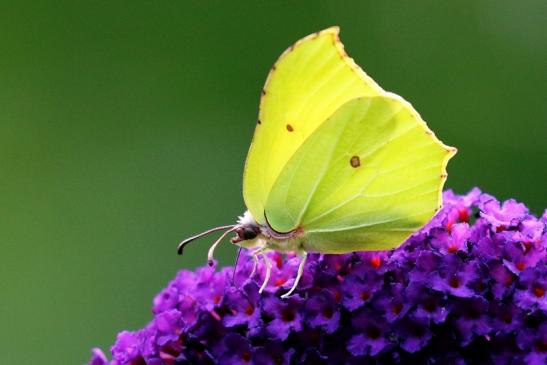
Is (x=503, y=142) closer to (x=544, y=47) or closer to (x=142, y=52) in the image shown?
(x=544, y=47)

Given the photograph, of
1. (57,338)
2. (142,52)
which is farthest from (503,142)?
(57,338)

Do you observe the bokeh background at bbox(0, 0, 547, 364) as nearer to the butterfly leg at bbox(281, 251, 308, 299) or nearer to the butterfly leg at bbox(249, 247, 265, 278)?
the butterfly leg at bbox(249, 247, 265, 278)

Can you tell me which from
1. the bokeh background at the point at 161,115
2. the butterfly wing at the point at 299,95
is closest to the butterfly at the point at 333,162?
the butterfly wing at the point at 299,95

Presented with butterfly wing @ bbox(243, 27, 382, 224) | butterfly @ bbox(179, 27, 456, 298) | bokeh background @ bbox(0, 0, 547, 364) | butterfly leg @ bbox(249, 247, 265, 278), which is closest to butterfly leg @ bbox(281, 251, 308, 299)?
butterfly @ bbox(179, 27, 456, 298)

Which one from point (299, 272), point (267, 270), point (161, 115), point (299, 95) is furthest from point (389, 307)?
point (161, 115)

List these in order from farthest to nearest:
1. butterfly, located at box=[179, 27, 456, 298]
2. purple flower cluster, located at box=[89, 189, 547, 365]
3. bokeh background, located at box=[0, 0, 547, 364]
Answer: bokeh background, located at box=[0, 0, 547, 364]
butterfly, located at box=[179, 27, 456, 298]
purple flower cluster, located at box=[89, 189, 547, 365]

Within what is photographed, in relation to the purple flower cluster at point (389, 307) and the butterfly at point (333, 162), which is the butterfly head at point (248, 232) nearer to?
the butterfly at point (333, 162)
